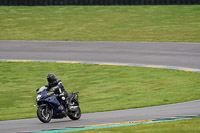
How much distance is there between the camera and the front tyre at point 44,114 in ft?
45.5

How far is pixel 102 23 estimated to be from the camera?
138 feet

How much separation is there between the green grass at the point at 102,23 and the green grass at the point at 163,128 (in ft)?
72.6

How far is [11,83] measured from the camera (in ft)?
74.6

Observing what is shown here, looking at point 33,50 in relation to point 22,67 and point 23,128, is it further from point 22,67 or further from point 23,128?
point 23,128

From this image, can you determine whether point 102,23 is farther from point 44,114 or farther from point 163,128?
point 163,128

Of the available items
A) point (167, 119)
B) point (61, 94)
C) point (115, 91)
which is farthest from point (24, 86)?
point (167, 119)

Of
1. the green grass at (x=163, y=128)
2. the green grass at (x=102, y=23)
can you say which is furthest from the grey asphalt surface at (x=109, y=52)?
the green grass at (x=163, y=128)

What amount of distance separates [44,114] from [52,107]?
0.30 metres

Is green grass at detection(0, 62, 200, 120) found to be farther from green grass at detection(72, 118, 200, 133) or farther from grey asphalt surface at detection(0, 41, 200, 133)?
green grass at detection(72, 118, 200, 133)

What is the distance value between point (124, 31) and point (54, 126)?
25818 mm

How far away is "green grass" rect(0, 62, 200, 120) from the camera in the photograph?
17812 millimetres
